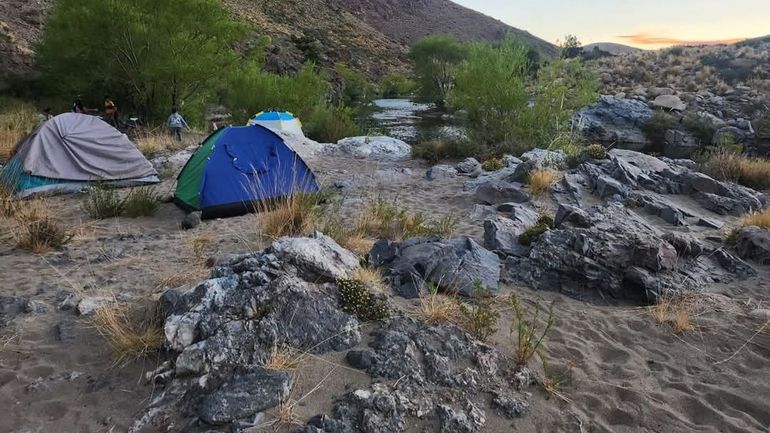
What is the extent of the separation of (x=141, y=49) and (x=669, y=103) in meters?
29.1

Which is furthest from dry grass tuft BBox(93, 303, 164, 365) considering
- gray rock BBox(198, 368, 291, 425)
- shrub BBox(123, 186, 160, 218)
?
shrub BBox(123, 186, 160, 218)

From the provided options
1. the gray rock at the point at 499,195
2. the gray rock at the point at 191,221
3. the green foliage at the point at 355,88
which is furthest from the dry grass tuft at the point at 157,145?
the green foliage at the point at 355,88

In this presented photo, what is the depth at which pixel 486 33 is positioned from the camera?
13512 cm

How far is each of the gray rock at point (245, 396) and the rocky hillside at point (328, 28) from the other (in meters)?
15.7

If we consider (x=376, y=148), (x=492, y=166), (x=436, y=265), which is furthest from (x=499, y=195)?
(x=376, y=148)

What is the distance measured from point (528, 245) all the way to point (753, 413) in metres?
3.25

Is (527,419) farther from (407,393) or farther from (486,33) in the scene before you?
(486,33)

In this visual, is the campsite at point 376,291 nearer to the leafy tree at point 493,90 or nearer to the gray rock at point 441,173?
the gray rock at point 441,173

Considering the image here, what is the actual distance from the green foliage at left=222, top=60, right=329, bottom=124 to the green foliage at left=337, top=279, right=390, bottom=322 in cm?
1894

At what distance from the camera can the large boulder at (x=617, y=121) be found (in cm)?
2630

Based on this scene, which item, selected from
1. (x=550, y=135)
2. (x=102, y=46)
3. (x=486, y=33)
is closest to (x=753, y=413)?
(x=550, y=135)

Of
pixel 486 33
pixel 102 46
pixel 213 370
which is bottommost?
pixel 213 370

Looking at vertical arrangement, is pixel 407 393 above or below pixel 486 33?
below

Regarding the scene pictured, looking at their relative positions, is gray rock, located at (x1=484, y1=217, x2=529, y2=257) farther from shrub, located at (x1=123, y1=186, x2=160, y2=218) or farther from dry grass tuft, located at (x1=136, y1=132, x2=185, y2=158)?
dry grass tuft, located at (x1=136, y1=132, x2=185, y2=158)
